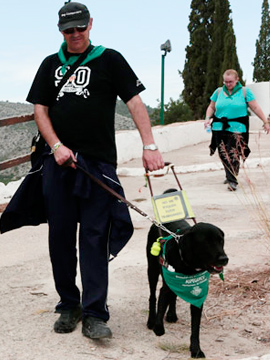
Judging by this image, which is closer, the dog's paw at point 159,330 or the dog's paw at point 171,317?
the dog's paw at point 159,330

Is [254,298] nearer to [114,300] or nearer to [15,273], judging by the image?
[114,300]

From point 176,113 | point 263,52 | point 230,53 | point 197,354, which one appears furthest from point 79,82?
point 263,52

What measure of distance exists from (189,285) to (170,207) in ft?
1.64

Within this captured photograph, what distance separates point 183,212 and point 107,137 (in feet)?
2.06

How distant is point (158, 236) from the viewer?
3.64 m

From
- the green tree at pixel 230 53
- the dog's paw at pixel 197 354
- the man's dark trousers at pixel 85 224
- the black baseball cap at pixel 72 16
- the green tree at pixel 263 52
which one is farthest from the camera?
the green tree at pixel 263 52

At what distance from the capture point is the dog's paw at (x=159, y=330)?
3.51 m

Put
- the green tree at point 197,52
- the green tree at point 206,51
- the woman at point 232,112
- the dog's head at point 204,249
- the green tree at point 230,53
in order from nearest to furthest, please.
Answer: the dog's head at point 204,249 → the woman at point 232,112 → the green tree at point 230,53 → the green tree at point 206,51 → the green tree at point 197,52

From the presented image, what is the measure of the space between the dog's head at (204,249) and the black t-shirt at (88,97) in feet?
2.40

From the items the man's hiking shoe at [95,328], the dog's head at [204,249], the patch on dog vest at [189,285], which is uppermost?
the dog's head at [204,249]

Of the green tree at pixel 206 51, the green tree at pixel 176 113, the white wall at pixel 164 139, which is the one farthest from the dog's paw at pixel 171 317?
the green tree at pixel 206 51

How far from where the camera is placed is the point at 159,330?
3.53 metres

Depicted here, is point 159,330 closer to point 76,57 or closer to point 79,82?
point 79,82

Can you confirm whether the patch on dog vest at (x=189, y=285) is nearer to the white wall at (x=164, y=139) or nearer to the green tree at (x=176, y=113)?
the white wall at (x=164, y=139)
